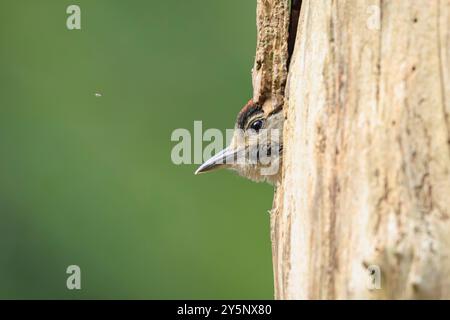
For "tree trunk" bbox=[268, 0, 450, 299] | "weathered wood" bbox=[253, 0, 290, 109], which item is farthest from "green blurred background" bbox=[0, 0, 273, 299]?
"tree trunk" bbox=[268, 0, 450, 299]

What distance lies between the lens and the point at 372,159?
383cm

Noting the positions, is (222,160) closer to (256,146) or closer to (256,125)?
(256,146)

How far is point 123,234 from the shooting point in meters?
10.5

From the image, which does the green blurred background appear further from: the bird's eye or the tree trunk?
the tree trunk

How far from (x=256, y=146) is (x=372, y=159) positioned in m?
2.08

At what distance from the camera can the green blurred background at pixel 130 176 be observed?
34.0ft

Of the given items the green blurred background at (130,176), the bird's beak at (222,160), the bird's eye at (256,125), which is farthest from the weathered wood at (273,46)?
the green blurred background at (130,176)

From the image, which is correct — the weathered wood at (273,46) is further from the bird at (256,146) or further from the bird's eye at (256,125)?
the bird's eye at (256,125)

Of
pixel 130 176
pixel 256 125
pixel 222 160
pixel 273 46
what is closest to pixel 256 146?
pixel 256 125

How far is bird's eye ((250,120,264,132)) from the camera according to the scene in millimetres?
5688

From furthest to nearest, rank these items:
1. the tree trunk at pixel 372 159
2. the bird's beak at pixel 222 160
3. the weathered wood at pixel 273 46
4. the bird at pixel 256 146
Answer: the bird's beak at pixel 222 160, the bird at pixel 256 146, the weathered wood at pixel 273 46, the tree trunk at pixel 372 159

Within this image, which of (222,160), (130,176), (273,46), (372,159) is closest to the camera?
(372,159)
